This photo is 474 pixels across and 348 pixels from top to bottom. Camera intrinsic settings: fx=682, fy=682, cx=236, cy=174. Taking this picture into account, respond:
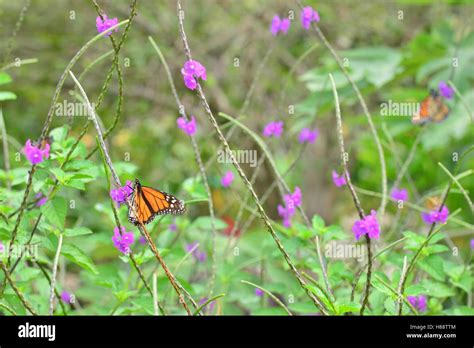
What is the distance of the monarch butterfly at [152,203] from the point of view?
132cm

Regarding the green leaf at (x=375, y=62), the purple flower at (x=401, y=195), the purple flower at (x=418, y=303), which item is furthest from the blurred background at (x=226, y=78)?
the purple flower at (x=418, y=303)

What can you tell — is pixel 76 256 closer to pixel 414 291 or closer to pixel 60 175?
pixel 60 175

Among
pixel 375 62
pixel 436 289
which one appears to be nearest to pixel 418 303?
pixel 436 289

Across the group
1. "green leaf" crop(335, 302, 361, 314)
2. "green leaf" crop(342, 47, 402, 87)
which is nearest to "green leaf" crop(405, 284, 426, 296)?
"green leaf" crop(335, 302, 361, 314)

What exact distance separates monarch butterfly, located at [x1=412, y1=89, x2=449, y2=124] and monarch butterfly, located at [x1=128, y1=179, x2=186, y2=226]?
3.03 ft

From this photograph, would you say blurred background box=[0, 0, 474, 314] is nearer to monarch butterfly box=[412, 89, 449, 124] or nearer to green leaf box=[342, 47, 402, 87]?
green leaf box=[342, 47, 402, 87]

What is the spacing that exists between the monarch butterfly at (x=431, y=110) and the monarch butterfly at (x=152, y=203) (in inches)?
36.4

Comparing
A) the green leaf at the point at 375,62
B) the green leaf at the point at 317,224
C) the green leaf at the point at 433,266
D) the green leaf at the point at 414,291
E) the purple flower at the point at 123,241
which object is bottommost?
the green leaf at the point at 414,291

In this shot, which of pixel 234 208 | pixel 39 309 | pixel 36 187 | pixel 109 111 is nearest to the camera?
pixel 36 187

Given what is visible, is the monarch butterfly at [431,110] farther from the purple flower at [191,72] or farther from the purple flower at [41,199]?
the purple flower at [41,199]
